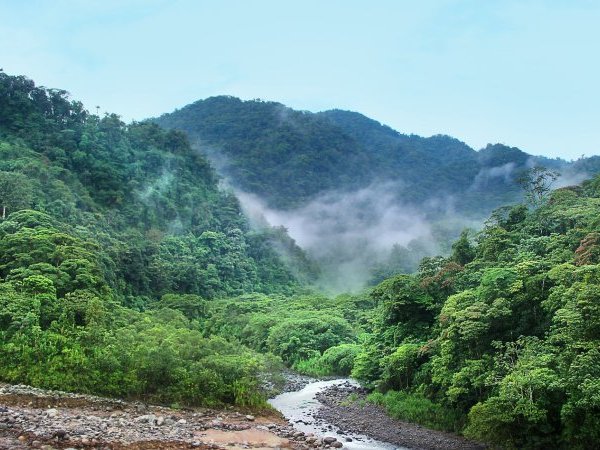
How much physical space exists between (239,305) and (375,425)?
4126 cm

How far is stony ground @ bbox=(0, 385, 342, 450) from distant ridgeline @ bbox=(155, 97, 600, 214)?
383ft

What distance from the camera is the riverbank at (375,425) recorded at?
2681 centimetres

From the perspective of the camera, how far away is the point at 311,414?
35.2 metres

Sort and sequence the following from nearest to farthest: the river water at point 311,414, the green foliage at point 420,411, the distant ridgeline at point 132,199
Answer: the river water at point 311,414 → the green foliage at point 420,411 → the distant ridgeline at point 132,199

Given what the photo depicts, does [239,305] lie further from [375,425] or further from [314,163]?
[314,163]

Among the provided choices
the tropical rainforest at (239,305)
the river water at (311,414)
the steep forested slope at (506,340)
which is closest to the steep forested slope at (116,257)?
the tropical rainforest at (239,305)

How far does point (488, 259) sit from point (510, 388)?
51.7ft

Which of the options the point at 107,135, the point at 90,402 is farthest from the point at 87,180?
the point at 90,402

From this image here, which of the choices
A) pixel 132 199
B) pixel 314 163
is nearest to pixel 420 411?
pixel 132 199

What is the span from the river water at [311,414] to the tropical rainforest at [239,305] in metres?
2.25

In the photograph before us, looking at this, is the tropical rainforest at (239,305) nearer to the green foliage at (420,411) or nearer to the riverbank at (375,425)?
the green foliage at (420,411)

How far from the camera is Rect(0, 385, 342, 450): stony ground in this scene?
20891 mm

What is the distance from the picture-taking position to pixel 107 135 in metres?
95.1

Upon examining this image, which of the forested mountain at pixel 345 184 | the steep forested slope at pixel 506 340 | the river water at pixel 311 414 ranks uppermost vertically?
the forested mountain at pixel 345 184
